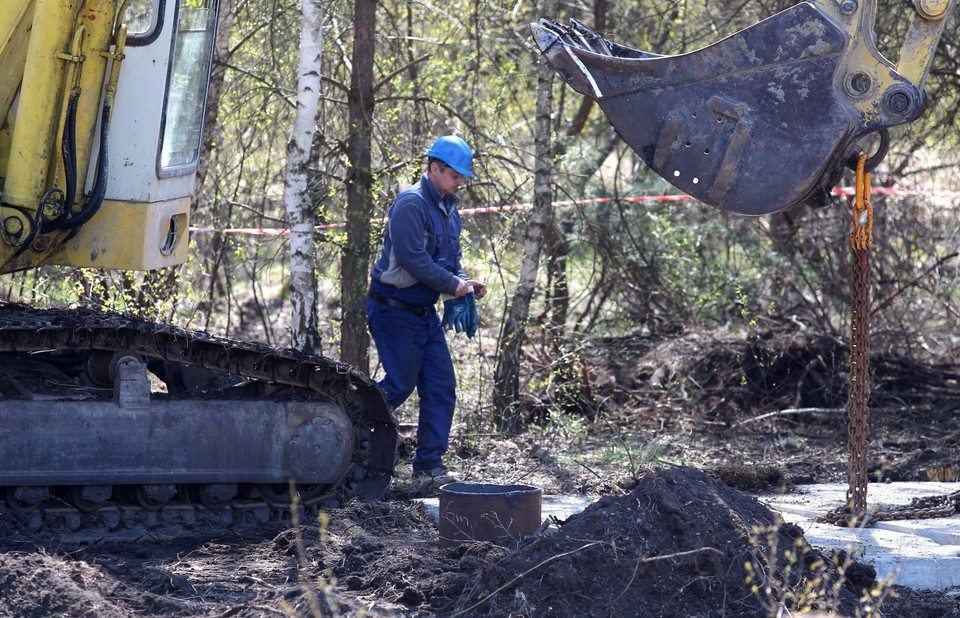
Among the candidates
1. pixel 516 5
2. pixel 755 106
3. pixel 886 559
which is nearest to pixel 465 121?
pixel 516 5

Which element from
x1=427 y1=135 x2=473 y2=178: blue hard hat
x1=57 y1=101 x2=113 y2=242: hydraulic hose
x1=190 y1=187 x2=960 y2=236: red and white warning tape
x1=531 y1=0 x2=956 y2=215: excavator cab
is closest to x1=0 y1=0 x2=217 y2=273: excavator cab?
x1=57 y1=101 x2=113 y2=242: hydraulic hose

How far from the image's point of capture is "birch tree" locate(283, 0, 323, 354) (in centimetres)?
738

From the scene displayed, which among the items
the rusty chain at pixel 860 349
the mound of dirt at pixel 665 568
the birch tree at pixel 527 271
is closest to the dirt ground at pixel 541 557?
the mound of dirt at pixel 665 568

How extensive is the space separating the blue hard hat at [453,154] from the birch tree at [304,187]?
3.46ft

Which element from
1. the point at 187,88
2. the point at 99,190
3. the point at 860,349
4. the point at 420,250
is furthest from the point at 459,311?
the point at 860,349

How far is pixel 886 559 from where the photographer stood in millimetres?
5125

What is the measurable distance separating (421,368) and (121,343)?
201 cm

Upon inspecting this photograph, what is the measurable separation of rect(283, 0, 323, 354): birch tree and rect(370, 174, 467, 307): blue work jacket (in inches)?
30.7

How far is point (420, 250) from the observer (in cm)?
675

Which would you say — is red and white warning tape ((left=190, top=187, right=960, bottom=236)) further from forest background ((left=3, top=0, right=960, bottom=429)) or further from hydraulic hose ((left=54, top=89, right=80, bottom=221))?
hydraulic hose ((left=54, top=89, right=80, bottom=221))

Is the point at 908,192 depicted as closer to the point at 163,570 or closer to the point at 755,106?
the point at 755,106

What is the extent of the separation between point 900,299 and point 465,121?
4245 millimetres

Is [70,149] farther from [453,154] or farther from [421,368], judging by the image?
[421,368]

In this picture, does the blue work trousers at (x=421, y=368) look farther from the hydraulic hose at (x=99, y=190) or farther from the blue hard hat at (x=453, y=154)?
the hydraulic hose at (x=99, y=190)
